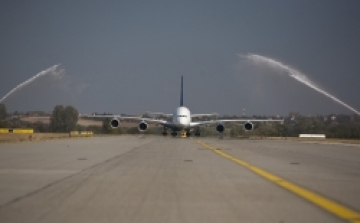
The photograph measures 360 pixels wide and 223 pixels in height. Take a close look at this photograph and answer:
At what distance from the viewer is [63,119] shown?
3588 inches

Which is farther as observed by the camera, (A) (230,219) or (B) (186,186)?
(B) (186,186)

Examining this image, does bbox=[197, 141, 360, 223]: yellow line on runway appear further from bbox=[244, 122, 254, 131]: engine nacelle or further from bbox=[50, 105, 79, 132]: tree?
bbox=[50, 105, 79, 132]: tree

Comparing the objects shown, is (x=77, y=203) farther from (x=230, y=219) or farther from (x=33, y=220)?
(x=230, y=219)

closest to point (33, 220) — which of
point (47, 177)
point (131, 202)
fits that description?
point (131, 202)

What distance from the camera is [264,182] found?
11.7 metres

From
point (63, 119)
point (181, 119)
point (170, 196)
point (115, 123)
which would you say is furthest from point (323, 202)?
point (63, 119)

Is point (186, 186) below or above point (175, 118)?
below

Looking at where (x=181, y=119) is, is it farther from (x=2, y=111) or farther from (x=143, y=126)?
(x=2, y=111)

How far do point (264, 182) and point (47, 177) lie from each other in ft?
18.8

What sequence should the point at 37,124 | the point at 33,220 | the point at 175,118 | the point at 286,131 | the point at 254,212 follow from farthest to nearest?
1. the point at 37,124
2. the point at 286,131
3. the point at 175,118
4. the point at 254,212
5. the point at 33,220

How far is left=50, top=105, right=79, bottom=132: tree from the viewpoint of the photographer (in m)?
86.4

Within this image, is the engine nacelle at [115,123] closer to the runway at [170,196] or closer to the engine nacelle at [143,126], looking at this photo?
the engine nacelle at [143,126]

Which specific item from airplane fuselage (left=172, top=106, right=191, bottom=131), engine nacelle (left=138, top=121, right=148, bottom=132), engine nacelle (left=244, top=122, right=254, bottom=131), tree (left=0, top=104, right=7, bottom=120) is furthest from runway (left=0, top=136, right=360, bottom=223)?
tree (left=0, top=104, right=7, bottom=120)

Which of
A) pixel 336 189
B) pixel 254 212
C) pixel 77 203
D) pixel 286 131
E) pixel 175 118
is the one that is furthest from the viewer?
pixel 286 131
